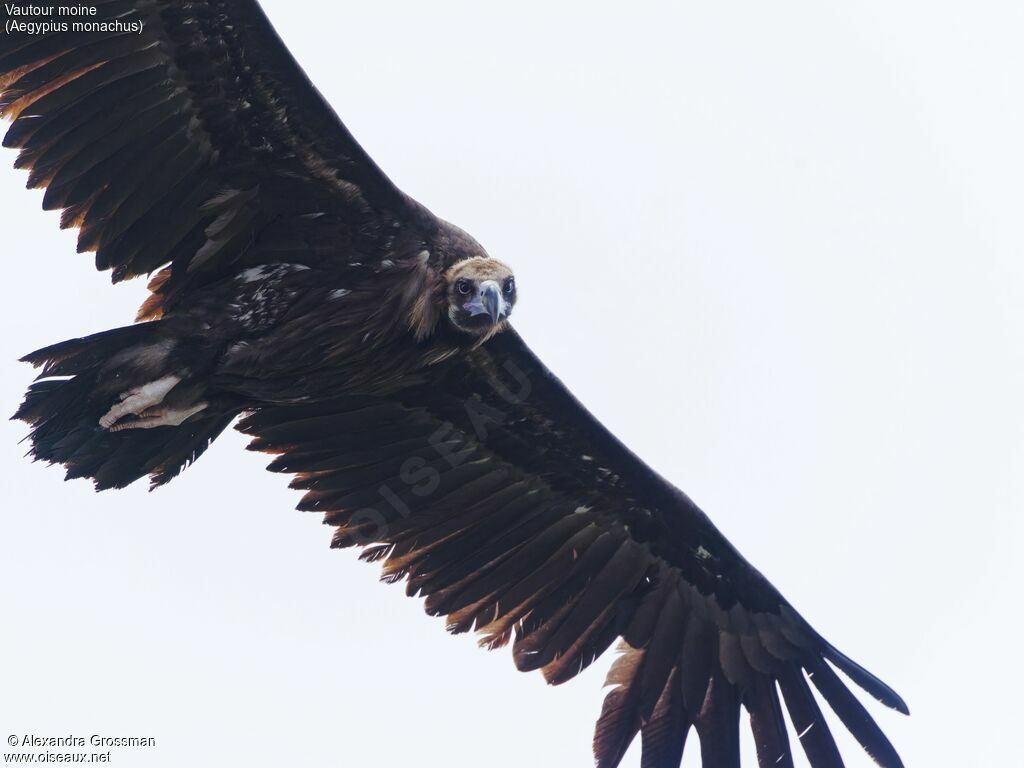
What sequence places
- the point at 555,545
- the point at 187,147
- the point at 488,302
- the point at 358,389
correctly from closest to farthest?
the point at 187,147, the point at 488,302, the point at 358,389, the point at 555,545

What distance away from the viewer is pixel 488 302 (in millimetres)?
9984

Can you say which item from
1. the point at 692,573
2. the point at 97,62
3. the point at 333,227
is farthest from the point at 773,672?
the point at 97,62

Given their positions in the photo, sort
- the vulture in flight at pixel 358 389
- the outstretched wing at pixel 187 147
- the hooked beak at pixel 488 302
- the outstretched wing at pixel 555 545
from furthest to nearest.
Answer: the outstretched wing at pixel 555 545 < the hooked beak at pixel 488 302 < the vulture in flight at pixel 358 389 < the outstretched wing at pixel 187 147

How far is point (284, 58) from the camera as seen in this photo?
29.8ft

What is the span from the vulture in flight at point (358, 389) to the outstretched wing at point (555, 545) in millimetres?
17

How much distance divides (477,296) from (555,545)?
2.48m

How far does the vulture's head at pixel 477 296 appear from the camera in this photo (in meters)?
10.0

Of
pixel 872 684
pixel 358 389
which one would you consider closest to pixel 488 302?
pixel 358 389

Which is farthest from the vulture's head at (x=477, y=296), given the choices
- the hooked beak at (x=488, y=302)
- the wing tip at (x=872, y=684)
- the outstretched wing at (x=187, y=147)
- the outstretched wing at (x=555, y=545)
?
the wing tip at (x=872, y=684)

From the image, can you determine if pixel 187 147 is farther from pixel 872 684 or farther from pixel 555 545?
pixel 872 684

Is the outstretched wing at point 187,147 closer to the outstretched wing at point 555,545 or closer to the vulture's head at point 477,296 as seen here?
the vulture's head at point 477,296

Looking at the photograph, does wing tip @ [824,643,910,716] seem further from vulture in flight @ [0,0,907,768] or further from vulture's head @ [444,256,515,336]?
vulture's head @ [444,256,515,336]

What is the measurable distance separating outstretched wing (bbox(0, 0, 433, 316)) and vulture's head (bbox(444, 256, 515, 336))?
42cm

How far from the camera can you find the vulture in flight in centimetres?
923
